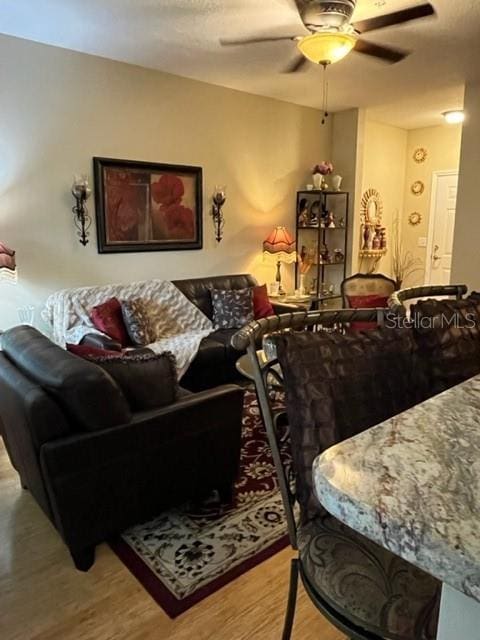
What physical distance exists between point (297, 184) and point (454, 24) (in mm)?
2607

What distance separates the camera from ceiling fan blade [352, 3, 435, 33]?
8.94 ft

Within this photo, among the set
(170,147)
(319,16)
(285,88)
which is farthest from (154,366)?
(285,88)

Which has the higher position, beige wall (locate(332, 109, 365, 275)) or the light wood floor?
beige wall (locate(332, 109, 365, 275))

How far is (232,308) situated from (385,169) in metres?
3.59

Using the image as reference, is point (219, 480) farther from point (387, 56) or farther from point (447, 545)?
point (387, 56)

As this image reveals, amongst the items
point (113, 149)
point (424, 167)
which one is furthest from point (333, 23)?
point (424, 167)

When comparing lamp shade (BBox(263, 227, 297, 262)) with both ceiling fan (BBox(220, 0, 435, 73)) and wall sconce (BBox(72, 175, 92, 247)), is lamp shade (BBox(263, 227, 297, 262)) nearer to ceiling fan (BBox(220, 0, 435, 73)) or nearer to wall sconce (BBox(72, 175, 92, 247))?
wall sconce (BBox(72, 175, 92, 247))

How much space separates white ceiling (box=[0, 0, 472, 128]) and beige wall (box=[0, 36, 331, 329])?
0.18 m

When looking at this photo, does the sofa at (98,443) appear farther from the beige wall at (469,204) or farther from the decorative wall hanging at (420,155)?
the decorative wall hanging at (420,155)

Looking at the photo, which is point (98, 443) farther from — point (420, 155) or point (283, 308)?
point (420, 155)

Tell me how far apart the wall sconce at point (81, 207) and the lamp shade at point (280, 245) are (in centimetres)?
198

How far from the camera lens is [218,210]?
4.93 meters

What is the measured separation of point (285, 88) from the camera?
4.80 meters

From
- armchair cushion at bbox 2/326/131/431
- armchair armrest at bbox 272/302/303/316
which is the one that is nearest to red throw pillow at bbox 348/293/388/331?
armchair armrest at bbox 272/302/303/316
